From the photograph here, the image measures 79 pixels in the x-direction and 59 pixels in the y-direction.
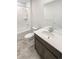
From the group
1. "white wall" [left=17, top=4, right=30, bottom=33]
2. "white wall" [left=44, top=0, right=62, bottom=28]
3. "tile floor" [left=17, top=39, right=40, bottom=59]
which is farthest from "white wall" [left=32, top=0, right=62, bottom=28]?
"tile floor" [left=17, top=39, right=40, bottom=59]

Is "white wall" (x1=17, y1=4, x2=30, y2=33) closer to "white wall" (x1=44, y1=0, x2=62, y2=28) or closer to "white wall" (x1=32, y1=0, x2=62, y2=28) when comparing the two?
"white wall" (x1=32, y1=0, x2=62, y2=28)

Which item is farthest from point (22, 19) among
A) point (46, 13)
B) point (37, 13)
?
point (46, 13)

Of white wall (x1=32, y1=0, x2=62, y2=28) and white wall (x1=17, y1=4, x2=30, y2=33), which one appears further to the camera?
white wall (x1=17, y1=4, x2=30, y2=33)

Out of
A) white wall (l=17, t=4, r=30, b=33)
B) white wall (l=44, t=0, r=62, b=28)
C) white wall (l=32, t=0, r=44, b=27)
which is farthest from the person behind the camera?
white wall (l=32, t=0, r=44, b=27)

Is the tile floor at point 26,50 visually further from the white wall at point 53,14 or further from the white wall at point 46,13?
the white wall at point 53,14

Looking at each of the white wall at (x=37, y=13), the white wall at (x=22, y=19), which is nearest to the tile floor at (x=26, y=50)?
the white wall at (x=22, y=19)

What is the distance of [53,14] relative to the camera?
2.03 metres

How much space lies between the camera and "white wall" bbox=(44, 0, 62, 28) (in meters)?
1.80

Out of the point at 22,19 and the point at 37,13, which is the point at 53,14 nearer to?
the point at 37,13

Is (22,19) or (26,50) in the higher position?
(22,19)
